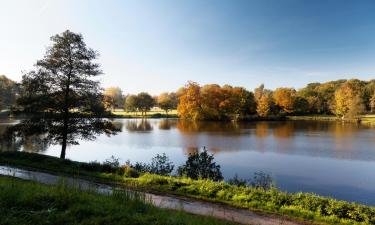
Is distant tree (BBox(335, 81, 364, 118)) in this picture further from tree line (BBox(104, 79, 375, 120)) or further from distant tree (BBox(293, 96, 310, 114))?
distant tree (BBox(293, 96, 310, 114))

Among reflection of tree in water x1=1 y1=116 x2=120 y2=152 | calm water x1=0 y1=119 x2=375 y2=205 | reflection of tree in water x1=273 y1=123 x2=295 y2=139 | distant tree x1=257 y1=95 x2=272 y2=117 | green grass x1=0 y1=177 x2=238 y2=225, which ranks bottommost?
calm water x1=0 y1=119 x2=375 y2=205

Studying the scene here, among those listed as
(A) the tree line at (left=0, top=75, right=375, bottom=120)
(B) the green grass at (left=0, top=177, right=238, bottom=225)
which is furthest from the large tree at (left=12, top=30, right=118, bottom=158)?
(A) the tree line at (left=0, top=75, right=375, bottom=120)

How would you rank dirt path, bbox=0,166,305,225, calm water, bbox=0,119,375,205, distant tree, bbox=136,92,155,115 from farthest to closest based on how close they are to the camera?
1. distant tree, bbox=136,92,155,115
2. calm water, bbox=0,119,375,205
3. dirt path, bbox=0,166,305,225

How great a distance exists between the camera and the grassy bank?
39.1 ft

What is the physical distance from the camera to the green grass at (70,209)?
601cm

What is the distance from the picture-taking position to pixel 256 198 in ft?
44.2

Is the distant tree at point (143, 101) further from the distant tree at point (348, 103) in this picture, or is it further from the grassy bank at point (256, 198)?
the grassy bank at point (256, 198)

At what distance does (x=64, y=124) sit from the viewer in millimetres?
22688

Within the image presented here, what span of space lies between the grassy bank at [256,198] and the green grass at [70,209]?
20.2 feet

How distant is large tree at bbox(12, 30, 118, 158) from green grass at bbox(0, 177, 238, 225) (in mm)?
15453

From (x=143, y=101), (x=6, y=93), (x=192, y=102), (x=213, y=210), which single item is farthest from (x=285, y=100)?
(x=213, y=210)

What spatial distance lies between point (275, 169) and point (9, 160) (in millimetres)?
18815

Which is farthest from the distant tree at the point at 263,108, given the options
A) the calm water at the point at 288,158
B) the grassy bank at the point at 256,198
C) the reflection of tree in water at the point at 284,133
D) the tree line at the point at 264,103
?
the grassy bank at the point at 256,198

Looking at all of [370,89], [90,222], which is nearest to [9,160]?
[90,222]
